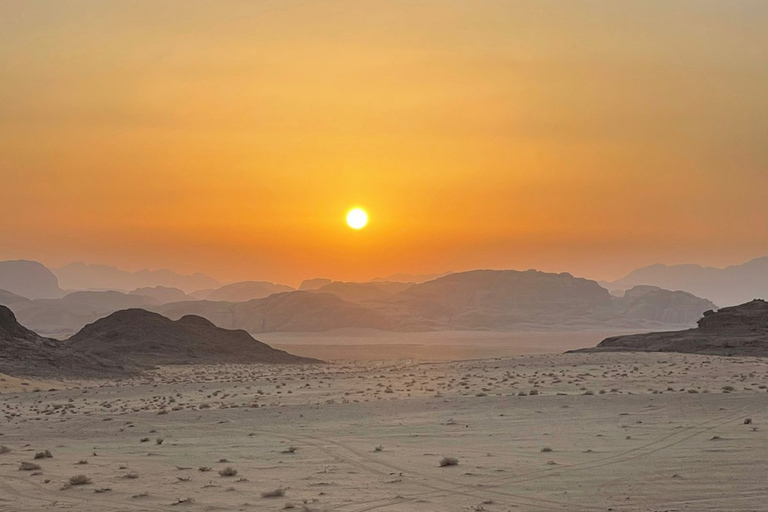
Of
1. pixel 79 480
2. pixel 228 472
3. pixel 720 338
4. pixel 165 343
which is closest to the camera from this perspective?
pixel 79 480

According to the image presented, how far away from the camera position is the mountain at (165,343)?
3073 inches

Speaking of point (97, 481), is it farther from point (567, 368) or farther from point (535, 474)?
point (567, 368)

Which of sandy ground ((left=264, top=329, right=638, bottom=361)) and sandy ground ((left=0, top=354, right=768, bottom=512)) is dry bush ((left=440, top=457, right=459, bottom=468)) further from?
sandy ground ((left=264, top=329, right=638, bottom=361))

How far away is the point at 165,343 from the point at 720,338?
50.9 m

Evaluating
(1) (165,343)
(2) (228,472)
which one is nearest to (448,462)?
(2) (228,472)

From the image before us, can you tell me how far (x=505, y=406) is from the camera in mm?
24922

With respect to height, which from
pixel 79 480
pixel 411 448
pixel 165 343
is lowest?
pixel 79 480

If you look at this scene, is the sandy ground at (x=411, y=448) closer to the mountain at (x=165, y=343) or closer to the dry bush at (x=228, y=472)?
the dry bush at (x=228, y=472)

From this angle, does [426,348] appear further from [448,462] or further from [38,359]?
[448,462]

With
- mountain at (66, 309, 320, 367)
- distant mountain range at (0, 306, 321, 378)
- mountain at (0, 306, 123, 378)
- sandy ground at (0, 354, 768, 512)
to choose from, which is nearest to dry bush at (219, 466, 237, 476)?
sandy ground at (0, 354, 768, 512)

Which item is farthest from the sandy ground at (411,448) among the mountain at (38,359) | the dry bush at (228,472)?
the mountain at (38,359)

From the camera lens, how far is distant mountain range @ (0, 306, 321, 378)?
58938mm

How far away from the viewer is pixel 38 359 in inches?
2336

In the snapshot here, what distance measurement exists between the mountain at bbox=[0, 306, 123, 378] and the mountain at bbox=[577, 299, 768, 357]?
37.1 metres
